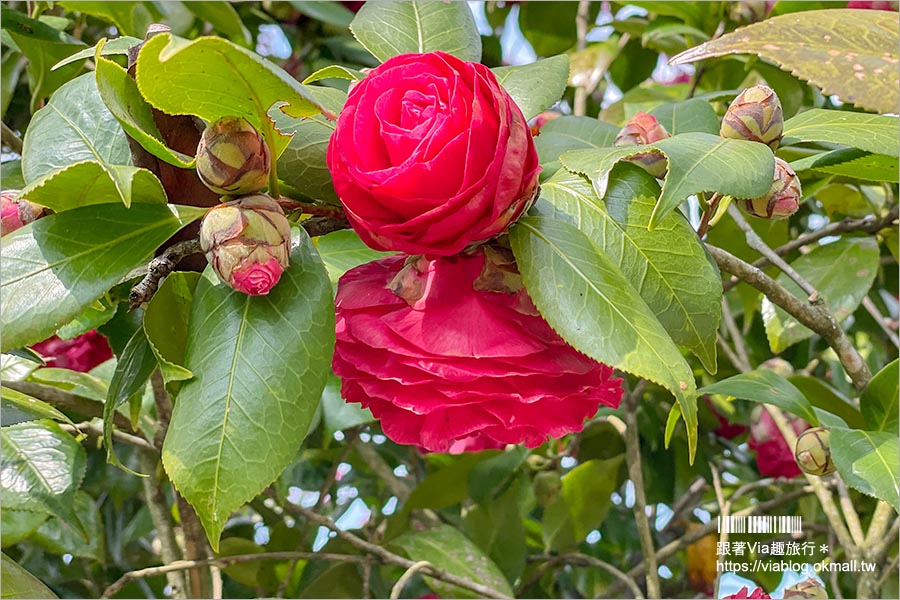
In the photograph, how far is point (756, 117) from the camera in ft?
2.05

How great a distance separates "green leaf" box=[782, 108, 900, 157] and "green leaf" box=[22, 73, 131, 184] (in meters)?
0.46

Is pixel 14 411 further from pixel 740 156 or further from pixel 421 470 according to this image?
pixel 421 470

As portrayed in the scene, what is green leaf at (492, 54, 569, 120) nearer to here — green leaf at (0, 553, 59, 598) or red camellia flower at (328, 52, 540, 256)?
red camellia flower at (328, 52, 540, 256)

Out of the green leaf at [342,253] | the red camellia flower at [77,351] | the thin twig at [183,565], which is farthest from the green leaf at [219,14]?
the thin twig at [183,565]

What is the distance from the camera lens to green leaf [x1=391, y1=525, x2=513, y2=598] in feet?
3.67

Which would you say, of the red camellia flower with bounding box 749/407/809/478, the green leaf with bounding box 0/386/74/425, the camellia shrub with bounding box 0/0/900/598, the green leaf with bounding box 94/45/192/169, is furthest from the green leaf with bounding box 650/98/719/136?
the red camellia flower with bounding box 749/407/809/478

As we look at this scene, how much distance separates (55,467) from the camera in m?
0.87

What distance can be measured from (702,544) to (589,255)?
41.2 inches

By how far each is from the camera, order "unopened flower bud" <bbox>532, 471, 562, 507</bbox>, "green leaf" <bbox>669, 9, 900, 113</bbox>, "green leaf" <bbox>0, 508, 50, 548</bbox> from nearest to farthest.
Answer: "green leaf" <bbox>669, 9, 900, 113</bbox> < "green leaf" <bbox>0, 508, 50, 548</bbox> < "unopened flower bud" <bbox>532, 471, 562, 507</bbox>

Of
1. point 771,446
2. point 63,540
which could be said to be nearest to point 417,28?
point 63,540

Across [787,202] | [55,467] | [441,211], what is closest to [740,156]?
[787,202]

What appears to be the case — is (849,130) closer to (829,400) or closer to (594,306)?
(594,306)

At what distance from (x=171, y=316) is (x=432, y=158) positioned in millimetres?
204

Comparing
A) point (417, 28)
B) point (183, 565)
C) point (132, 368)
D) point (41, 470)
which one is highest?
point (417, 28)
